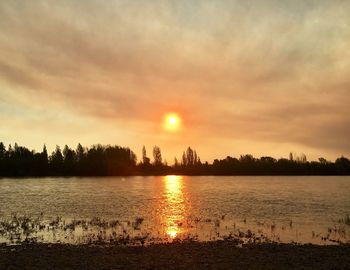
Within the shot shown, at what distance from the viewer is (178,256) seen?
2689 cm

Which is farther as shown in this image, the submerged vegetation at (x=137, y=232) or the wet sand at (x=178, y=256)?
the submerged vegetation at (x=137, y=232)

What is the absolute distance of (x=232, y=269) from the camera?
23.4 meters

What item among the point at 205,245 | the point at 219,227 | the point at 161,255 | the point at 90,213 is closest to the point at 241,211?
the point at 219,227

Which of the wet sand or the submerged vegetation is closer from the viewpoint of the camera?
the wet sand

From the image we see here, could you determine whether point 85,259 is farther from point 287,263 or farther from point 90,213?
point 90,213

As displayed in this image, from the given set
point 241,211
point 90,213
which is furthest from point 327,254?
point 90,213

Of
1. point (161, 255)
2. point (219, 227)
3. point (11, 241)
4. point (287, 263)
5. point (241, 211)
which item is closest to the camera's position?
point (287, 263)

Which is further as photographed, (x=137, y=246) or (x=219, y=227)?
(x=219, y=227)

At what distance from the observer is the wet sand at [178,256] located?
24.3m

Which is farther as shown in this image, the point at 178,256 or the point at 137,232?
the point at 137,232

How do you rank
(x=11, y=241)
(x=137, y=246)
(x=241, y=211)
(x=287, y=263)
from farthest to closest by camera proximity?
(x=241, y=211) < (x=11, y=241) < (x=137, y=246) < (x=287, y=263)

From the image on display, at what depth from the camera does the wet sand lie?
24297 millimetres

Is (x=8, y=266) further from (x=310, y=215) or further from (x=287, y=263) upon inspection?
(x=310, y=215)

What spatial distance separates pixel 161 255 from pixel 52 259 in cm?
735
